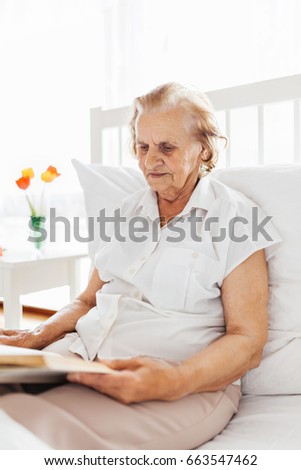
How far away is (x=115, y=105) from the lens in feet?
7.95

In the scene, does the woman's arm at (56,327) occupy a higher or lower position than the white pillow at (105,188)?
lower

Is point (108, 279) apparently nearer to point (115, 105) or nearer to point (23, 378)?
point (23, 378)

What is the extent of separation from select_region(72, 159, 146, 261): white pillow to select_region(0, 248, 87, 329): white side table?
55 centimetres

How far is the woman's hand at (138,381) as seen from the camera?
73 centimetres

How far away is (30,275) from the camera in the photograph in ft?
6.06

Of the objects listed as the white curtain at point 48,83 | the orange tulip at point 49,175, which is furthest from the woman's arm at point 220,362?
the white curtain at point 48,83

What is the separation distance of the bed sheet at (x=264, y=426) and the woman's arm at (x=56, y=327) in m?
0.43

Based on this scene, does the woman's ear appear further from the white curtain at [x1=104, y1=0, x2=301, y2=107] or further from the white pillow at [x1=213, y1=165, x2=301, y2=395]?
the white curtain at [x1=104, y1=0, x2=301, y2=107]

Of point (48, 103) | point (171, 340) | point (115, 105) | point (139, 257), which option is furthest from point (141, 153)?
point (48, 103)

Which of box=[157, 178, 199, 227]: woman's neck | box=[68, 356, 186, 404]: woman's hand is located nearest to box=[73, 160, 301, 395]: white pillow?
box=[157, 178, 199, 227]: woman's neck

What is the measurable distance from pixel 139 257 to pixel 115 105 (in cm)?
156

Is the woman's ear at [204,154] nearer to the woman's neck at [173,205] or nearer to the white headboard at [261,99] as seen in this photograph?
the woman's neck at [173,205]

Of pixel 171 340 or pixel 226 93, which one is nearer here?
pixel 171 340

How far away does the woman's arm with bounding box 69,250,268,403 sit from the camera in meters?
0.73
